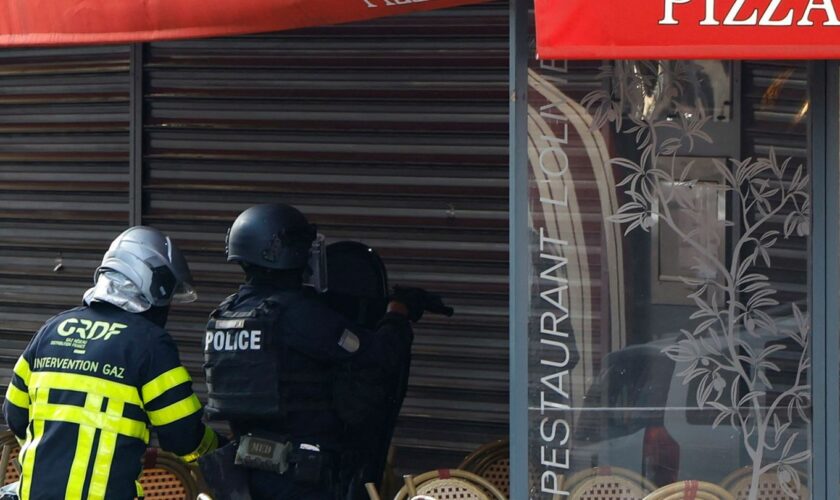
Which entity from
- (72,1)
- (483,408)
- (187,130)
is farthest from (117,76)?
(483,408)

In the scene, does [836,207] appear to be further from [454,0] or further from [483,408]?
[483,408]

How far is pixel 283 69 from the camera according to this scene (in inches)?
276

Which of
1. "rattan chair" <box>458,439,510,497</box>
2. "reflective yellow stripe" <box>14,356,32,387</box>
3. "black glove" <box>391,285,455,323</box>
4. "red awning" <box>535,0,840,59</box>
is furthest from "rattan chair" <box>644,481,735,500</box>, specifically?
"reflective yellow stripe" <box>14,356,32,387</box>

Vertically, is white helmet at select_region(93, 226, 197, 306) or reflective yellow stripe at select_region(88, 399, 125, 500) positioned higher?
white helmet at select_region(93, 226, 197, 306)

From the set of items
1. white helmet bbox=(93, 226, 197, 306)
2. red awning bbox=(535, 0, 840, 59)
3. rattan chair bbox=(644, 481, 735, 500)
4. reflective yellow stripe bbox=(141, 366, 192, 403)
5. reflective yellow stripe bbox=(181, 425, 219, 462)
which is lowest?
rattan chair bbox=(644, 481, 735, 500)

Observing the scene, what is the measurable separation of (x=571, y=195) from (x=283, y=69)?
9.21 ft

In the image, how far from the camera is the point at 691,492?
4750 millimetres

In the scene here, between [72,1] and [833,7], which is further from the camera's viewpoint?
[72,1]

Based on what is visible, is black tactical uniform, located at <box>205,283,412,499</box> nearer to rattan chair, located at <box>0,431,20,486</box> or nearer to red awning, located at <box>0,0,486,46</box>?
red awning, located at <box>0,0,486,46</box>

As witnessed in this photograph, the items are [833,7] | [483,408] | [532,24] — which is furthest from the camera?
[483,408]

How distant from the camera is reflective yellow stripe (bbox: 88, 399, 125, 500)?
4727 millimetres

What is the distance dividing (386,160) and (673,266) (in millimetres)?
2509

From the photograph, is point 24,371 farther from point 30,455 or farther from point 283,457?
point 283,457

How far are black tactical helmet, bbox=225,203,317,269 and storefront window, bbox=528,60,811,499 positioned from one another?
1136 mm
